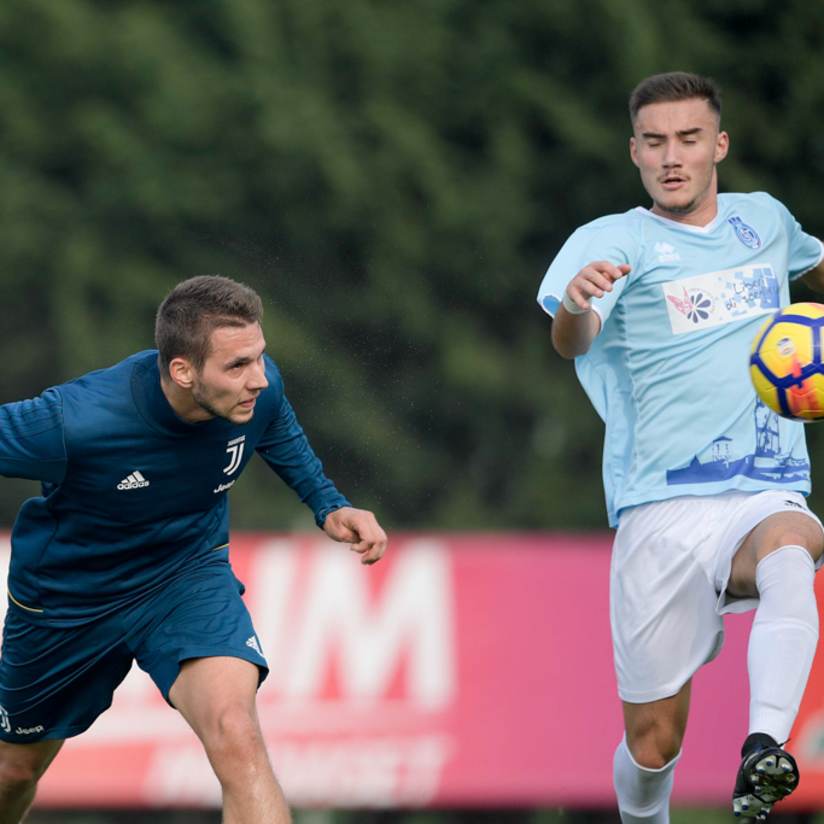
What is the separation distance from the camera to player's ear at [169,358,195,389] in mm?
5551

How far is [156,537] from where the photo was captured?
19.1 ft

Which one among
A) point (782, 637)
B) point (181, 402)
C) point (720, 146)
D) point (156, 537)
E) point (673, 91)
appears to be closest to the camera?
point (782, 637)

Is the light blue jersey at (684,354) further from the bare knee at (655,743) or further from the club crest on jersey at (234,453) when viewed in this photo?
the club crest on jersey at (234,453)

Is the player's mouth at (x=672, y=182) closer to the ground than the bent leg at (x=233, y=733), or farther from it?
farther from it

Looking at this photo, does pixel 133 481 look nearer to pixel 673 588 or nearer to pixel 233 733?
pixel 233 733

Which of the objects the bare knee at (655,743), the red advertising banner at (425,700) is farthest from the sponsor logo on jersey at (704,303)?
the red advertising banner at (425,700)

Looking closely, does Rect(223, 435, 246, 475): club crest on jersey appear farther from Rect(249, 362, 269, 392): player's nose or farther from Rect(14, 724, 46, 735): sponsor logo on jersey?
Rect(14, 724, 46, 735): sponsor logo on jersey

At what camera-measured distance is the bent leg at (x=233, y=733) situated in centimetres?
520

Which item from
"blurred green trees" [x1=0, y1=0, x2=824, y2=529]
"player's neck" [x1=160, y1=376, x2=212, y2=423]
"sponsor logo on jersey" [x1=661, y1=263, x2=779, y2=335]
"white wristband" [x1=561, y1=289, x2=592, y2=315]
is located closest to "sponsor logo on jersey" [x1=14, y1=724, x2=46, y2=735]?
"player's neck" [x1=160, y1=376, x2=212, y2=423]

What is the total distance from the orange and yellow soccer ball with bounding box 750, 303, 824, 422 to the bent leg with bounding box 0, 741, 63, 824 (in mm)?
2656

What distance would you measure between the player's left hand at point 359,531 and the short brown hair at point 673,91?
164cm

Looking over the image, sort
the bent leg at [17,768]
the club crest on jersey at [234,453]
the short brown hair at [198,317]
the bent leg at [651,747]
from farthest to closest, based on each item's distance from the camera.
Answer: the bent leg at [17,768] → the bent leg at [651,747] → the club crest on jersey at [234,453] → the short brown hair at [198,317]

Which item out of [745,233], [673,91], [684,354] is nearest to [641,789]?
[684,354]

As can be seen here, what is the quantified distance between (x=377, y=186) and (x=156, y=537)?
1249 cm
